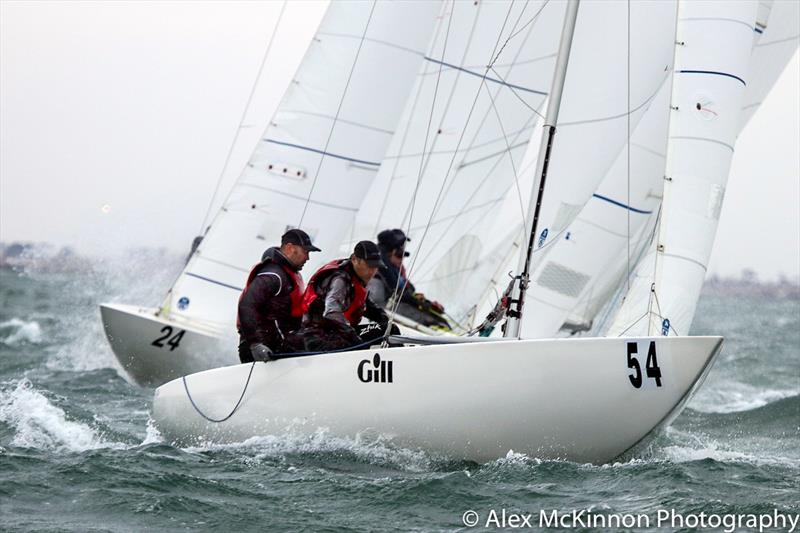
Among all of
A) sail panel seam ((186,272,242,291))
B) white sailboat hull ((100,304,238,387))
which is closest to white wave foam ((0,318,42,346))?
sail panel seam ((186,272,242,291))

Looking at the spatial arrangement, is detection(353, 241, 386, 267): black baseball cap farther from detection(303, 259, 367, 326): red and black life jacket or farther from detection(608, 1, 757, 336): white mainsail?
detection(608, 1, 757, 336): white mainsail

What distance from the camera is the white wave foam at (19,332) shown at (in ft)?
47.9

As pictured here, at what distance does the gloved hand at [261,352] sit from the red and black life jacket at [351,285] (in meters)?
0.33

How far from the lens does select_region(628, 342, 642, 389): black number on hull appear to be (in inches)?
250

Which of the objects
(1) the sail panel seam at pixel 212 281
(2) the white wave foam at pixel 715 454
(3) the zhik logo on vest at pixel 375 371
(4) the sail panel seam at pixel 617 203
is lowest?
(2) the white wave foam at pixel 715 454

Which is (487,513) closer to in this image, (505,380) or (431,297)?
(505,380)

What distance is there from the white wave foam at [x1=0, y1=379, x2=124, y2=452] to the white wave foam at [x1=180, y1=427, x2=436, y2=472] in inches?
31.4

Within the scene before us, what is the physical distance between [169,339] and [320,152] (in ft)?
7.25

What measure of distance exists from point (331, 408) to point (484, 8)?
6.34m

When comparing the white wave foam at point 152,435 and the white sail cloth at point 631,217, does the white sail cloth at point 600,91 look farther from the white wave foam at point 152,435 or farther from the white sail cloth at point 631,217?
the white wave foam at point 152,435

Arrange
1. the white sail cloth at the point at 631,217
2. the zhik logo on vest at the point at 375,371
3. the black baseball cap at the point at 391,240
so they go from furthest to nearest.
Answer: the black baseball cap at the point at 391,240, the white sail cloth at the point at 631,217, the zhik logo on vest at the point at 375,371

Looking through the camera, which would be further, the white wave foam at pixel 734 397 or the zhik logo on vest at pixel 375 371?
the white wave foam at pixel 734 397

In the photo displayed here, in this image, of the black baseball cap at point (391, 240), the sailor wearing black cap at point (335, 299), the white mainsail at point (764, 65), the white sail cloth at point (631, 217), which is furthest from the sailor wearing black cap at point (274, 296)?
the white mainsail at point (764, 65)

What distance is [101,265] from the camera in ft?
59.1
